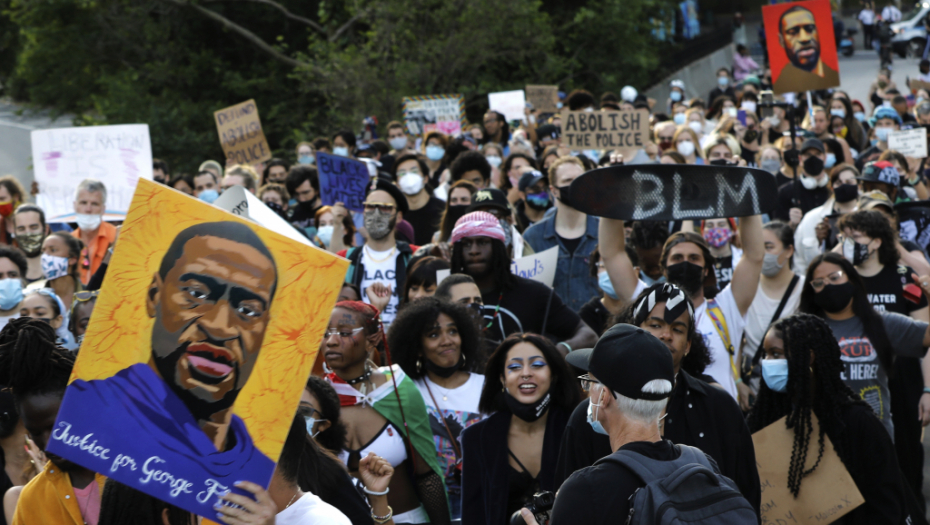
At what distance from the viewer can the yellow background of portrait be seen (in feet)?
8.61

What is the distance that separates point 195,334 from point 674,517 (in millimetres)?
1384

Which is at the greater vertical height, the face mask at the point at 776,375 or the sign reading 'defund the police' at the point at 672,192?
the sign reading 'defund the police' at the point at 672,192

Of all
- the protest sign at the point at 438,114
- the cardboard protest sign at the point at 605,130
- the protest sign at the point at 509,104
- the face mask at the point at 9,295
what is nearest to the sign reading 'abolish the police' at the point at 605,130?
the cardboard protest sign at the point at 605,130

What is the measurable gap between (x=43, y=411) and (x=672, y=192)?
2814mm

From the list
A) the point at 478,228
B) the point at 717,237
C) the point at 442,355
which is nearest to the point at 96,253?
the point at 478,228

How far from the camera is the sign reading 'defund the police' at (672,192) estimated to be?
4.39 m

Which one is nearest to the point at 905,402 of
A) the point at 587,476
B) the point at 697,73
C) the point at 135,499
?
the point at 587,476

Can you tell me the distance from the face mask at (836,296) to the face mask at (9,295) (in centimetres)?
496

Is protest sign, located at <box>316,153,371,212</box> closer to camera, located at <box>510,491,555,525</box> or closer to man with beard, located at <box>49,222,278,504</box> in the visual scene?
camera, located at <box>510,491,555,525</box>

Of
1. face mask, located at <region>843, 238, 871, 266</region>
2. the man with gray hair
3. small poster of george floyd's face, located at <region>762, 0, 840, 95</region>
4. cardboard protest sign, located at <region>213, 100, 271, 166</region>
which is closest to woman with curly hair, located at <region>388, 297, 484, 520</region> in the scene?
face mask, located at <region>843, 238, 871, 266</region>

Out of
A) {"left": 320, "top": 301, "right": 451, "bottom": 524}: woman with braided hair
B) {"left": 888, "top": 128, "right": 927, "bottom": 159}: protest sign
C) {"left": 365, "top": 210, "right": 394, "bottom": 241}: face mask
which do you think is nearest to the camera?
{"left": 320, "top": 301, "right": 451, "bottom": 524}: woman with braided hair

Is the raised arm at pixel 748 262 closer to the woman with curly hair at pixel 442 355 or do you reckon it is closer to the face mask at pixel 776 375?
the face mask at pixel 776 375

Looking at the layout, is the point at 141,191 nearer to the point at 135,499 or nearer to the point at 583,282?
the point at 135,499

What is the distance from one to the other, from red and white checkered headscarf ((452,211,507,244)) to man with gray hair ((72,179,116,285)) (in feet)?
11.2
